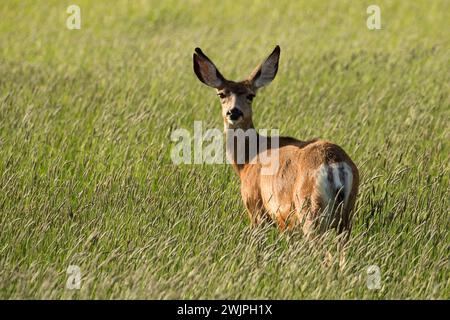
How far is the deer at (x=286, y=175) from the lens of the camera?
6.43 metres

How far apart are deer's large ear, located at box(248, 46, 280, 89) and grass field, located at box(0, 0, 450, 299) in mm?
878

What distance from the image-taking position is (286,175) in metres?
6.88

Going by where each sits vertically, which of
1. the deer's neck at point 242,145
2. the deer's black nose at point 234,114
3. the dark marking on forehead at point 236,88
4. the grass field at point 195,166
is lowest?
the grass field at point 195,166

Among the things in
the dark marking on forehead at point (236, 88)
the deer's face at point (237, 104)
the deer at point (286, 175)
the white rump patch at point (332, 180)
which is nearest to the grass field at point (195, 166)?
the deer at point (286, 175)

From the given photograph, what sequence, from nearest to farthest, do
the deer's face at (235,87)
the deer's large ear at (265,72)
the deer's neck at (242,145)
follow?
the deer's face at (235,87)
the deer's neck at (242,145)
the deer's large ear at (265,72)

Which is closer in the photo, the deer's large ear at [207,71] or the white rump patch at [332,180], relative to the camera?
the white rump patch at [332,180]

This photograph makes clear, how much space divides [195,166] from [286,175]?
6.39 ft

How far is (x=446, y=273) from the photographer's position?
6453mm

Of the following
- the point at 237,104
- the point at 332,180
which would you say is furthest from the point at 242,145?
the point at 332,180

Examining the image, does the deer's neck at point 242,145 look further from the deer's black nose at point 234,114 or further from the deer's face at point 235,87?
the deer's black nose at point 234,114

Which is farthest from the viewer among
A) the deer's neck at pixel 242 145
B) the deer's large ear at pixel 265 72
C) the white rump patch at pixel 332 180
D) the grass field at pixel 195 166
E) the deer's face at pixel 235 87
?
the deer's large ear at pixel 265 72

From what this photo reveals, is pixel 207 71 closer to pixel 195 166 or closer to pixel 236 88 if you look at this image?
pixel 236 88

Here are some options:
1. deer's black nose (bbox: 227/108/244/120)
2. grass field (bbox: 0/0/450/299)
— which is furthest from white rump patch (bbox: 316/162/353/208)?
deer's black nose (bbox: 227/108/244/120)
